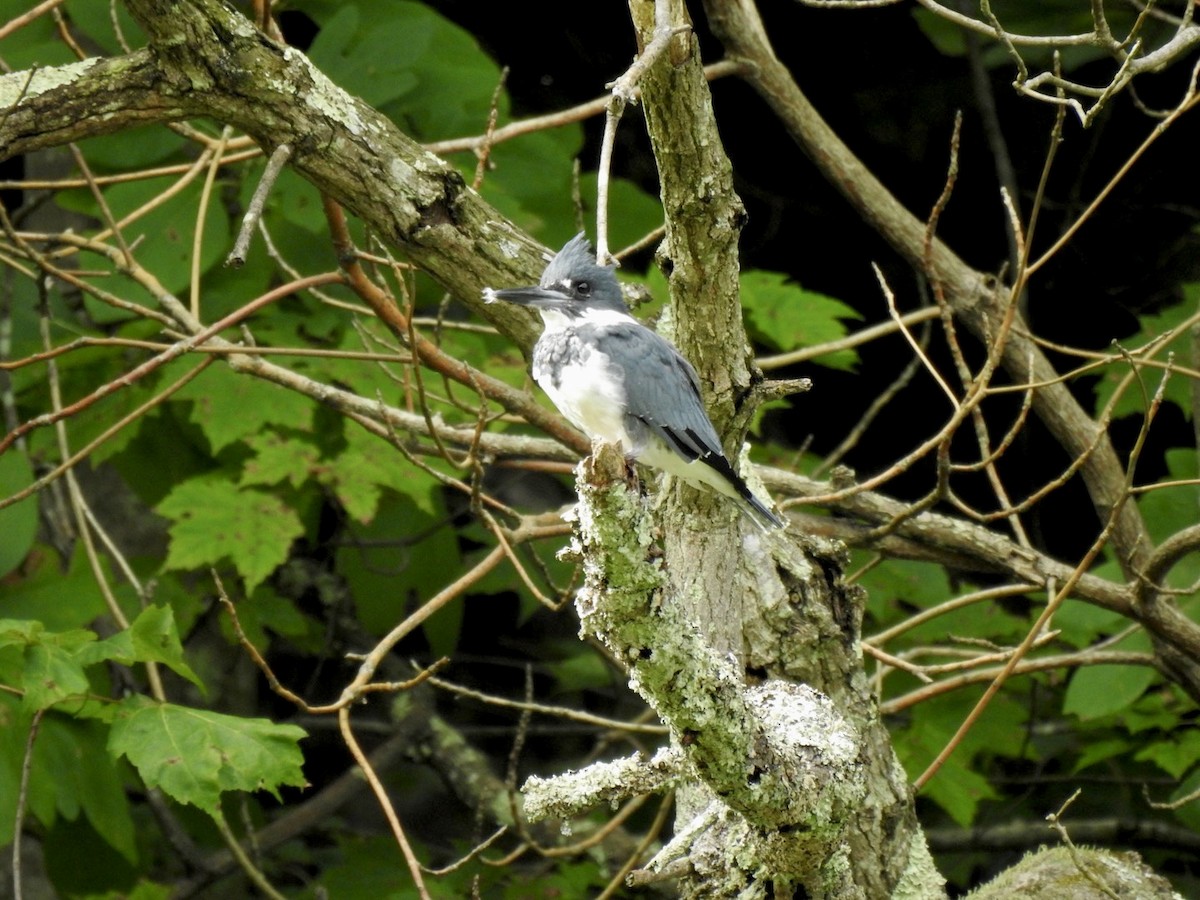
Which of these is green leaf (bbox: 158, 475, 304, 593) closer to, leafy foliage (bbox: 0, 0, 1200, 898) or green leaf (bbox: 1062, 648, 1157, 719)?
leafy foliage (bbox: 0, 0, 1200, 898)

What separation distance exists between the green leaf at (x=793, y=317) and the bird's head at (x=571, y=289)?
0.84 metres

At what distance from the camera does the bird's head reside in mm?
2232

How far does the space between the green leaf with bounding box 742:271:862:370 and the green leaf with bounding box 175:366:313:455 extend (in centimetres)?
110

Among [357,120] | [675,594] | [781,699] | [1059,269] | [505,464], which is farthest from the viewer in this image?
[1059,269]

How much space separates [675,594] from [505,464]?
43.6 inches

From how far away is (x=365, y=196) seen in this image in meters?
2.16

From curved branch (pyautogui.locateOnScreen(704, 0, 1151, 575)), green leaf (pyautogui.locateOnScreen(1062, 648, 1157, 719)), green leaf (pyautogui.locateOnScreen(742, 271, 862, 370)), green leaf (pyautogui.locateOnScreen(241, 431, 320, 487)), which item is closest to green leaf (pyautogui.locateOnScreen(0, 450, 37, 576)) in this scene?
green leaf (pyautogui.locateOnScreen(241, 431, 320, 487))

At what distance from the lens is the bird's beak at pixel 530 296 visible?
Result: 2.21 m

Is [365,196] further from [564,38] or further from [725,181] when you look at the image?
[564,38]

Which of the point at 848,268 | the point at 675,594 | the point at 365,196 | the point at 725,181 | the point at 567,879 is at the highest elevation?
the point at 365,196

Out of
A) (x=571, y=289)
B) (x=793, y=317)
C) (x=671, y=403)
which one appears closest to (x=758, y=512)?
(x=671, y=403)

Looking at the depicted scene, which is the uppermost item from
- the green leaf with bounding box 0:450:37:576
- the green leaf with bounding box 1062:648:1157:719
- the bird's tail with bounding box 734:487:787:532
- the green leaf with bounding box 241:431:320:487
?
the green leaf with bounding box 0:450:37:576

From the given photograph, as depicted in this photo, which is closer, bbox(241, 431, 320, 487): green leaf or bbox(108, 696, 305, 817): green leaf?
bbox(108, 696, 305, 817): green leaf

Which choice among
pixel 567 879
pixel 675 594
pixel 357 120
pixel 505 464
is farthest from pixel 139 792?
pixel 675 594
